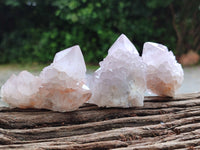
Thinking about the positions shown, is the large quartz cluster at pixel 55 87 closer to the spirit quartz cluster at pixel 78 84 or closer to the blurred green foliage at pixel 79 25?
the spirit quartz cluster at pixel 78 84

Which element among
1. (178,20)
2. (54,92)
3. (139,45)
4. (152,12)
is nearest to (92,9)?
(139,45)

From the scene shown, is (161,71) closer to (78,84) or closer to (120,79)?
(120,79)

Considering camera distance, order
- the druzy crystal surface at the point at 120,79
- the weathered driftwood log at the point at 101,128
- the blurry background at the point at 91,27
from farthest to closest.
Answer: the blurry background at the point at 91,27, the druzy crystal surface at the point at 120,79, the weathered driftwood log at the point at 101,128

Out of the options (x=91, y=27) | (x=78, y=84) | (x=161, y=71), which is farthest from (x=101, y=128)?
(x=91, y=27)

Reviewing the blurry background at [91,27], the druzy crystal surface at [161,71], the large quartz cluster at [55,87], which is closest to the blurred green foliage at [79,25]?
the blurry background at [91,27]

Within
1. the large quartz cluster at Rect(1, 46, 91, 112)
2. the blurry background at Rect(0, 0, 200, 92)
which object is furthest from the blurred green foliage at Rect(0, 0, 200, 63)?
the large quartz cluster at Rect(1, 46, 91, 112)

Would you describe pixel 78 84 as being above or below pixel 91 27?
below

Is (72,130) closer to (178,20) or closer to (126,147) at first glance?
(126,147)
